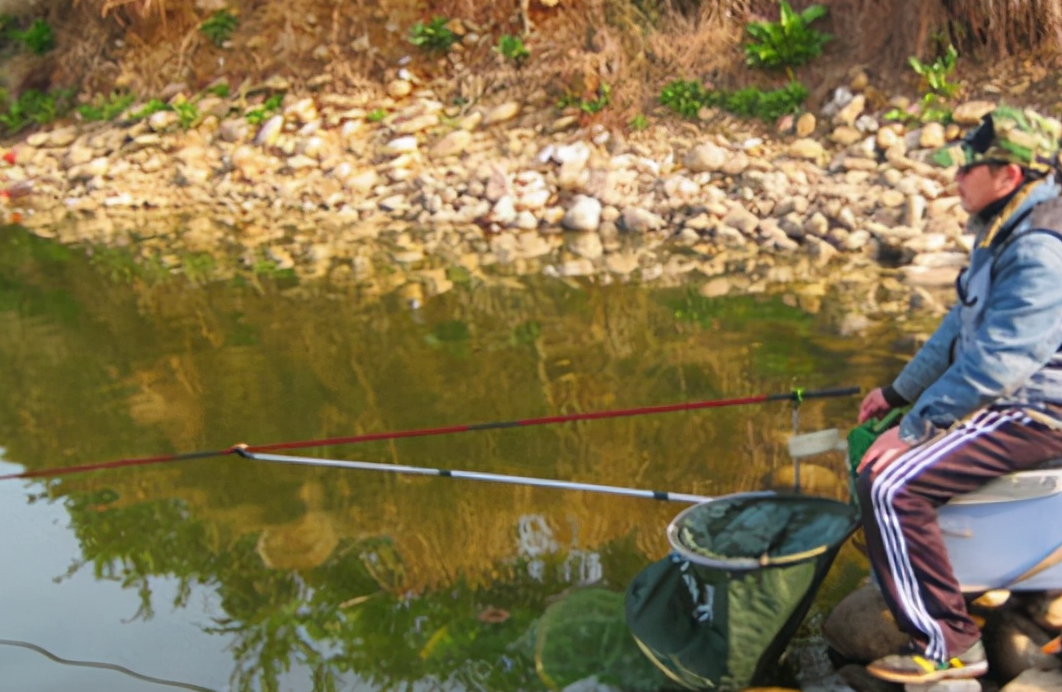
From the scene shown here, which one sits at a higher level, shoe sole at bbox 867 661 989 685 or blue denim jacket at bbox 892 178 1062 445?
blue denim jacket at bbox 892 178 1062 445

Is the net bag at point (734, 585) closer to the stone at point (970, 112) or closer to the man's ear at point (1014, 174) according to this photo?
the man's ear at point (1014, 174)

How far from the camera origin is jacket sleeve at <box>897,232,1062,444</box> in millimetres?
2812

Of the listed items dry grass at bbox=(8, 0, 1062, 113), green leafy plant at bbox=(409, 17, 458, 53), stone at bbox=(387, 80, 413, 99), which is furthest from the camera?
green leafy plant at bbox=(409, 17, 458, 53)

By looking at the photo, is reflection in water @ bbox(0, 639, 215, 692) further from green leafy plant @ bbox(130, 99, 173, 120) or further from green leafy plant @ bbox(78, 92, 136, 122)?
green leafy plant @ bbox(78, 92, 136, 122)

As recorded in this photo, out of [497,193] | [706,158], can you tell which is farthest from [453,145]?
[706,158]

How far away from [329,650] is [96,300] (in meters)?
5.64

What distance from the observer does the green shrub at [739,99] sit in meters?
10.4

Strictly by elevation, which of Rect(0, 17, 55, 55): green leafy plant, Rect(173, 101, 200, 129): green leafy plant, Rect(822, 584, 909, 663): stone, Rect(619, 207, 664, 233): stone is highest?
Rect(0, 17, 55, 55): green leafy plant

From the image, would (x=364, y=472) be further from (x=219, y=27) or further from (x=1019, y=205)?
(x=219, y=27)

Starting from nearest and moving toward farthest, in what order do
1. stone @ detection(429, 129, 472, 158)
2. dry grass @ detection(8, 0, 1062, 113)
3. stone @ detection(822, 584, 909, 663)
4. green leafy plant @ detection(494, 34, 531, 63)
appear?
stone @ detection(822, 584, 909, 663), dry grass @ detection(8, 0, 1062, 113), stone @ detection(429, 129, 472, 158), green leafy plant @ detection(494, 34, 531, 63)

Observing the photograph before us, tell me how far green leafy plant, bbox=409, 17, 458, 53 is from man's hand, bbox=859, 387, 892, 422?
10266 millimetres

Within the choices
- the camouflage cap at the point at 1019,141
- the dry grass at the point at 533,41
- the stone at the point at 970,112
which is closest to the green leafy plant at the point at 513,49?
the dry grass at the point at 533,41

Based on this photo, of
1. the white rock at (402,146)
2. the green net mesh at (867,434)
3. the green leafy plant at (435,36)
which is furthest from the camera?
the green leafy plant at (435,36)

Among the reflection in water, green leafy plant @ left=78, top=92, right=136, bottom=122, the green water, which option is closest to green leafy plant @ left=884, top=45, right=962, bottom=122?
the green water
